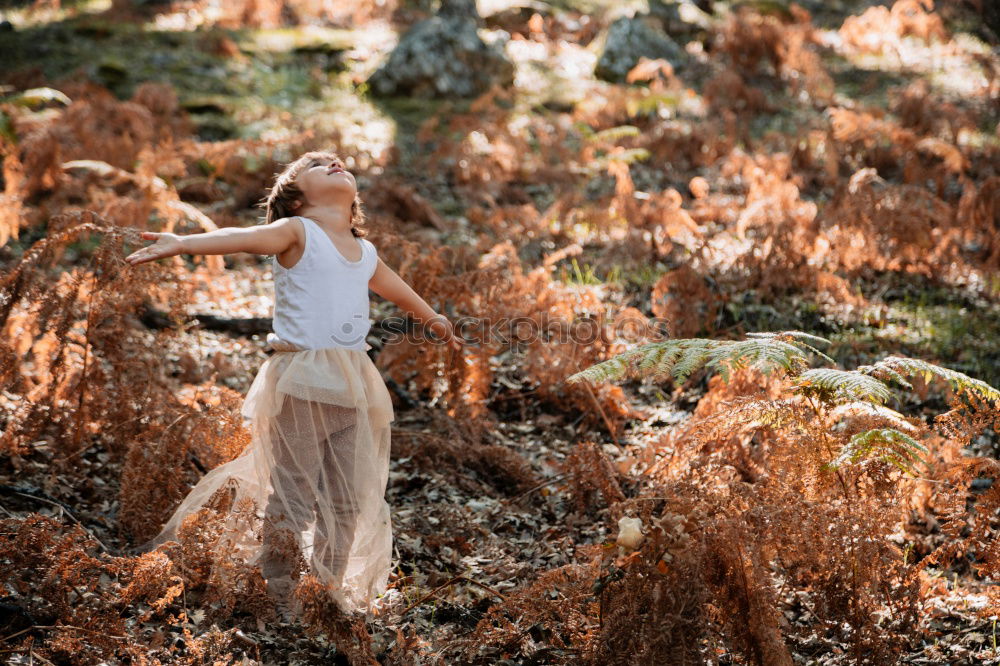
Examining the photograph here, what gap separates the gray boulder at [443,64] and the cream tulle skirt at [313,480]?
26.9 ft

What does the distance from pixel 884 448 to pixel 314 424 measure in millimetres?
2105

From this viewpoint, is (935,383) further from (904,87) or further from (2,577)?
(904,87)

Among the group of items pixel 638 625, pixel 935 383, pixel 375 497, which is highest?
pixel 638 625

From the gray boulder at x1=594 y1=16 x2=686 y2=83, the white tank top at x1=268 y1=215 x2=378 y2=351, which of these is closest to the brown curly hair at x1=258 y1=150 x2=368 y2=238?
the white tank top at x1=268 y1=215 x2=378 y2=351

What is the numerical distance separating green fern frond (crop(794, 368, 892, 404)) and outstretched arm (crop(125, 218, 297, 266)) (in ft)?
6.65

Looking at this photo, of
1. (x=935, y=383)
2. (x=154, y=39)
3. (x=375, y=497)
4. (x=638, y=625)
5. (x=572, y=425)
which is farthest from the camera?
(x=154, y=39)

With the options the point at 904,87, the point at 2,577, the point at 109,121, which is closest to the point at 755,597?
the point at 2,577

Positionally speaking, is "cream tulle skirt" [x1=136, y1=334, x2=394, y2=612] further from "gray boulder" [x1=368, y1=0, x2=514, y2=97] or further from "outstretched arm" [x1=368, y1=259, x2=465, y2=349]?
"gray boulder" [x1=368, y1=0, x2=514, y2=97]

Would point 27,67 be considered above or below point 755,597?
below

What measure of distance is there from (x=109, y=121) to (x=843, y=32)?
32.8 feet

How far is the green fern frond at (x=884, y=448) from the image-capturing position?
8.84ft

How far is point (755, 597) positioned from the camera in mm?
2572

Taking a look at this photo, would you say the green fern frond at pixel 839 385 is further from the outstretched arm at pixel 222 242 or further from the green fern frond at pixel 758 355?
the outstretched arm at pixel 222 242

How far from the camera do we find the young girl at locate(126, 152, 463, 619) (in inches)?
129
